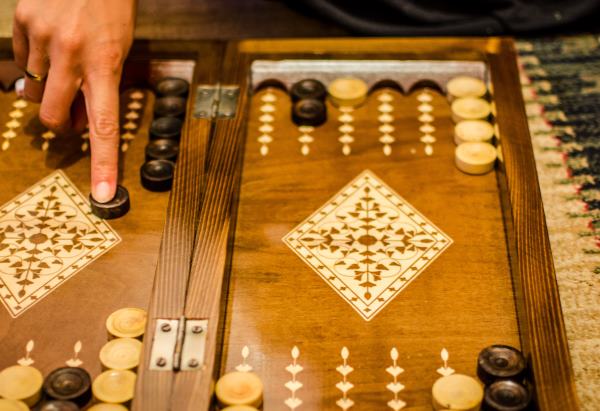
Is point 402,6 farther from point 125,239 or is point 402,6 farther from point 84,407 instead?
point 84,407

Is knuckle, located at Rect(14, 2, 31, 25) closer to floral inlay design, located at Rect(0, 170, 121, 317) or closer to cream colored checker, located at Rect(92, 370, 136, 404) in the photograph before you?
floral inlay design, located at Rect(0, 170, 121, 317)

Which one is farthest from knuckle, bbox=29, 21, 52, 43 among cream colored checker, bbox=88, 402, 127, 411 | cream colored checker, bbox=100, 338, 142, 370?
cream colored checker, bbox=88, 402, 127, 411

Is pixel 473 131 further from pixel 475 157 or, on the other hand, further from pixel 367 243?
pixel 367 243

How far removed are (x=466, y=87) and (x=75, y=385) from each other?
1028 millimetres

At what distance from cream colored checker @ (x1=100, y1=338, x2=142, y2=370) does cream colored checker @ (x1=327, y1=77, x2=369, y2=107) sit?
28.5 inches

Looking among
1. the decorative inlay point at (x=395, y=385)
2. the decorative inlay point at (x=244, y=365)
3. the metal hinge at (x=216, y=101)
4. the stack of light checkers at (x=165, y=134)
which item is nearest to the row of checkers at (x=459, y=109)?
the metal hinge at (x=216, y=101)

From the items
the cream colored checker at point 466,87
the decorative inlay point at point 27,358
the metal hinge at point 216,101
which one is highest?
the cream colored checker at point 466,87

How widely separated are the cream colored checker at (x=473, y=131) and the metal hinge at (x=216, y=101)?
0.46 m

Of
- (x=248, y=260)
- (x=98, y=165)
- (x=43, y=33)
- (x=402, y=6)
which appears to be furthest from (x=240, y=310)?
(x=402, y=6)

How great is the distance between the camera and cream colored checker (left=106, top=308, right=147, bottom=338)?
136cm

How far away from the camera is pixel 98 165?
1.58 m

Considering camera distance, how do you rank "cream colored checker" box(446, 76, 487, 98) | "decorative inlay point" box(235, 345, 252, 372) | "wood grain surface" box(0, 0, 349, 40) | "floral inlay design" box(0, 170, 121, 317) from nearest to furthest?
"decorative inlay point" box(235, 345, 252, 372) → "floral inlay design" box(0, 170, 121, 317) → "cream colored checker" box(446, 76, 487, 98) → "wood grain surface" box(0, 0, 349, 40)

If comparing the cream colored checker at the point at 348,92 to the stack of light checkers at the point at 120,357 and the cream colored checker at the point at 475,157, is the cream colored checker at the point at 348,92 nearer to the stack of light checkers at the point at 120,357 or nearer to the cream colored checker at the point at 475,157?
the cream colored checker at the point at 475,157

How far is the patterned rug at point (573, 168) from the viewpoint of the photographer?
4.99 feet
